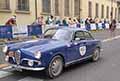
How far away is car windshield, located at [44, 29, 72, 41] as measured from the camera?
934 cm

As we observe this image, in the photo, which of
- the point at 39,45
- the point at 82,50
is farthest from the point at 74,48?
the point at 39,45

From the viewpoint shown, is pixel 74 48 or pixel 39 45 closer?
pixel 39 45

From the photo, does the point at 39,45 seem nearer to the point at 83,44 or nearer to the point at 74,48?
the point at 74,48


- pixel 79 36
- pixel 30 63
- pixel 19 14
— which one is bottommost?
pixel 30 63

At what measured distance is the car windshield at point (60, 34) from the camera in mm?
9344

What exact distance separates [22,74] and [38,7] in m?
19.9

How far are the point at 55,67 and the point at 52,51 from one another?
1.57 ft

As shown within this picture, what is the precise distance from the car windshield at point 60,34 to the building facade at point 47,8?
13.2 m

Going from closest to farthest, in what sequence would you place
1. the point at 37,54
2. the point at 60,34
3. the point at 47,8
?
the point at 37,54 < the point at 60,34 < the point at 47,8

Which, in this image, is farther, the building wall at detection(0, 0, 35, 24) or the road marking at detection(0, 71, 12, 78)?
the building wall at detection(0, 0, 35, 24)

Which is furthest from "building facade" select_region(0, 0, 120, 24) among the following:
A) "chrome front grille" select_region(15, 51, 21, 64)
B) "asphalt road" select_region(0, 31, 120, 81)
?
"chrome front grille" select_region(15, 51, 21, 64)

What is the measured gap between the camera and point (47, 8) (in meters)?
30.0

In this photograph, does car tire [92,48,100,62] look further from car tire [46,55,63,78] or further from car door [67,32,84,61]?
car tire [46,55,63,78]

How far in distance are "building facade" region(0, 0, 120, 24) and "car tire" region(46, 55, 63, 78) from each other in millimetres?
14568
